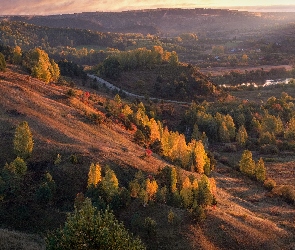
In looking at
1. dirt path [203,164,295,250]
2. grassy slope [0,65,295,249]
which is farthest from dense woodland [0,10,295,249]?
dirt path [203,164,295,250]

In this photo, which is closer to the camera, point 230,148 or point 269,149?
point 269,149

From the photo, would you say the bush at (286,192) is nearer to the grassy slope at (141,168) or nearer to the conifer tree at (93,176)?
the grassy slope at (141,168)

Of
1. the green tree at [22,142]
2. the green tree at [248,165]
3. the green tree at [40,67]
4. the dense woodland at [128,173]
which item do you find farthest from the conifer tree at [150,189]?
the green tree at [40,67]

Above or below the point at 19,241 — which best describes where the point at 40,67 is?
above

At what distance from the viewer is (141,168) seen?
58656 millimetres

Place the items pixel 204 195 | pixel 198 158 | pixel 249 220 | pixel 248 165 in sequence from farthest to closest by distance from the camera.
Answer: pixel 248 165
pixel 198 158
pixel 249 220
pixel 204 195

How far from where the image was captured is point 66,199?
48.9 m

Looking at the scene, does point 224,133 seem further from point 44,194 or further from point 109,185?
point 44,194

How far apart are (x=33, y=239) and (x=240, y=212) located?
1225 inches

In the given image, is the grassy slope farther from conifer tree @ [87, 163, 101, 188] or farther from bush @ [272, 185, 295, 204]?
conifer tree @ [87, 163, 101, 188]

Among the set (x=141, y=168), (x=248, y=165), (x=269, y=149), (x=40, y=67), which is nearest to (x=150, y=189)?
(x=141, y=168)

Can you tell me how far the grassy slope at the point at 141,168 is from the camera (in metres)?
46.0

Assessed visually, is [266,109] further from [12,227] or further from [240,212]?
[12,227]

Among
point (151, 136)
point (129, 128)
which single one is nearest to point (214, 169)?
point (151, 136)
